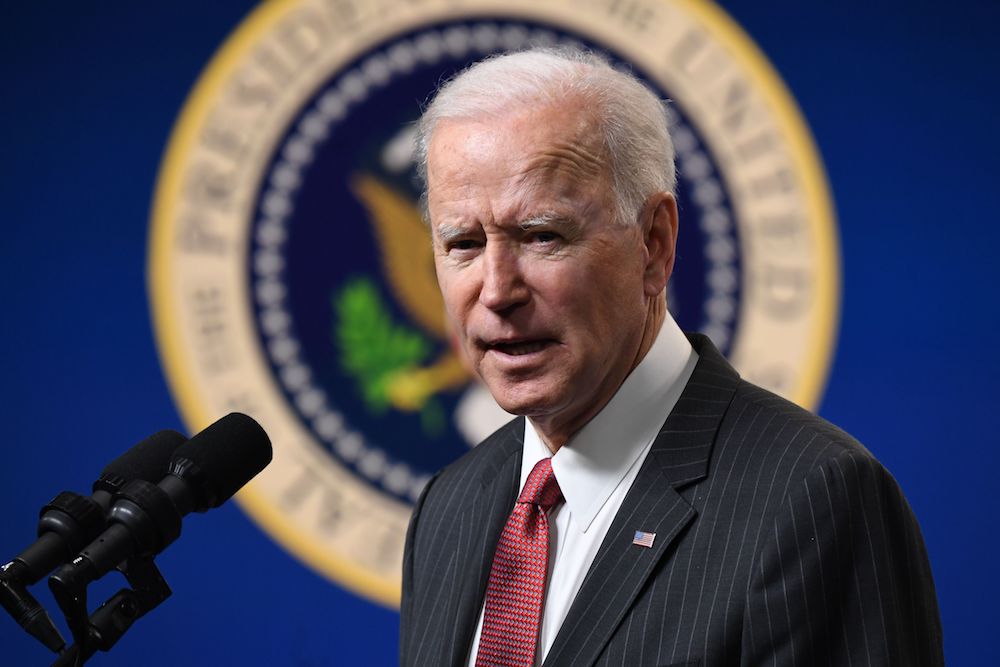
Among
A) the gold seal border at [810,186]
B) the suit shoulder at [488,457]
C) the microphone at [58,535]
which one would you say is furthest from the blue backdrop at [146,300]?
the microphone at [58,535]

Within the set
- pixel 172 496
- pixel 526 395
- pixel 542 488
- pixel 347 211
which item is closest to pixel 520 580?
pixel 542 488

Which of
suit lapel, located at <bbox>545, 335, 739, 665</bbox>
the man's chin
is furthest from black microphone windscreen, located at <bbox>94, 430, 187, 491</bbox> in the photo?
suit lapel, located at <bbox>545, 335, 739, 665</bbox>

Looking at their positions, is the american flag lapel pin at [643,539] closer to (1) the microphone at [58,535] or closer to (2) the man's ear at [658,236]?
(2) the man's ear at [658,236]

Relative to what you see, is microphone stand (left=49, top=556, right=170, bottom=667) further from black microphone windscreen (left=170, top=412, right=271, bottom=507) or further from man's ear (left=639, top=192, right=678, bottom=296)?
man's ear (left=639, top=192, right=678, bottom=296)

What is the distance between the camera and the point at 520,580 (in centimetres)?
139

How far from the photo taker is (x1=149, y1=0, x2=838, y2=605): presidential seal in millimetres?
2852

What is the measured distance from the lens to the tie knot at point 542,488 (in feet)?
4.70

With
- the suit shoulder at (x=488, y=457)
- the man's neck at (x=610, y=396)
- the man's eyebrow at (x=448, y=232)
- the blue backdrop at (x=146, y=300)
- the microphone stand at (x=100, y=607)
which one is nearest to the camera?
the microphone stand at (x=100, y=607)

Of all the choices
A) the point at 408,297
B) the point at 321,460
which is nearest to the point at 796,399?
the point at 408,297

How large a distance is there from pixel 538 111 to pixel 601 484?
440 mm

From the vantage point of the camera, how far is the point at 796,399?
287cm

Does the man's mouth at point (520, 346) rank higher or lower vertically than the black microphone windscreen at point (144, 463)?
higher

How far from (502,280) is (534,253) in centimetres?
5

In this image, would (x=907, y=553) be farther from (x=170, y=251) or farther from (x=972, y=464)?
(x=170, y=251)
